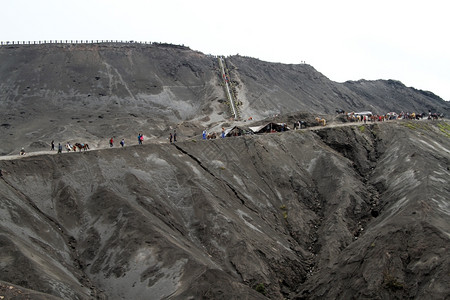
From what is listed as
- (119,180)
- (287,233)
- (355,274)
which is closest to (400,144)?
(287,233)

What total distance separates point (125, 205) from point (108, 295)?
6873 millimetres

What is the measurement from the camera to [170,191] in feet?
126

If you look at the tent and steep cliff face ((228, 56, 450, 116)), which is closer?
the tent

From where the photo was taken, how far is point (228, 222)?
1404 inches

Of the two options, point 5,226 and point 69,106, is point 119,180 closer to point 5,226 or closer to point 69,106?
point 5,226

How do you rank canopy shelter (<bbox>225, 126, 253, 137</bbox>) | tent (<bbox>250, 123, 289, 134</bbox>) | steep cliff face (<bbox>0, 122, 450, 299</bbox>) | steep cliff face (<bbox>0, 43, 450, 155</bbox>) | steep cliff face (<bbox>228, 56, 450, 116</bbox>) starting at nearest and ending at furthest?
steep cliff face (<bbox>0, 122, 450, 299</bbox>)
canopy shelter (<bbox>225, 126, 253, 137</bbox>)
tent (<bbox>250, 123, 289, 134</bbox>)
steep cliff face (<bbox>0, 43, 450, 155</bbox>)
steep cliff face (<bbox>228, 56, 450, 116</bbox>)

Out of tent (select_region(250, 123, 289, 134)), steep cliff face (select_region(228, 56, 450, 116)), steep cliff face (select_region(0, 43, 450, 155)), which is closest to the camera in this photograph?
tent (select_region(250, 123, 289, 134))

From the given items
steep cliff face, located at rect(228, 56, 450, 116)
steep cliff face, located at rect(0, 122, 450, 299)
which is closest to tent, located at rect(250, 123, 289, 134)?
steep cliff face, located at rect(0, 122, 450, 299)

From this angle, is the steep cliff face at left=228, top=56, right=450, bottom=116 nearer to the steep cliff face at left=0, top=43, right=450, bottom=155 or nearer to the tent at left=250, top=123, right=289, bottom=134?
the steep cliff face at left=0, top=43, right=450, bottom=155

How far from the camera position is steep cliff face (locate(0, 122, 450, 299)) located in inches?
1093

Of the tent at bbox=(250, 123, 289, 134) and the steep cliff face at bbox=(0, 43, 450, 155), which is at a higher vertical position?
the steep cliff face at bbox=(0, 43, 450, 155)

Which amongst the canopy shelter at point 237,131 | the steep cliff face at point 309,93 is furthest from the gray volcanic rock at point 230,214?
the steep cliff face at point 309,93

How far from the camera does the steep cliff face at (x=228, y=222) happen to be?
2775 centimetres

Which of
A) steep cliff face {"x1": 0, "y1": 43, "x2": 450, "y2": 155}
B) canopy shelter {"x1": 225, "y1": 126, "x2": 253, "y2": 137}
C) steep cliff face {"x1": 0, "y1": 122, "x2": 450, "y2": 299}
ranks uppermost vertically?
steep cliff face {"x1": 0, "y1": 43, "x2": 450, "y2": 155}
